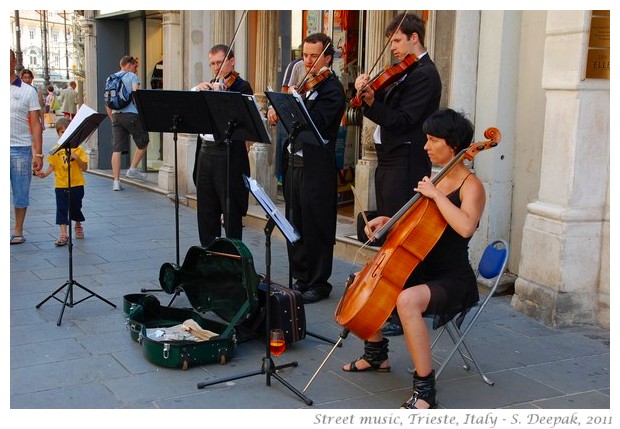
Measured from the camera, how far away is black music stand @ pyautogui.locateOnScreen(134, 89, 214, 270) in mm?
5523

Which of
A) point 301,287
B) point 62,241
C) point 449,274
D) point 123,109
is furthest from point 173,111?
point 123,109

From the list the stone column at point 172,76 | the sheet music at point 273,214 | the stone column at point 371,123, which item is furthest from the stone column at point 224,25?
the sheet music at point 273,214

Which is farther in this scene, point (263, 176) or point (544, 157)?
point (263, 176)

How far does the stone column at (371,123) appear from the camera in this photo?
7.36 m

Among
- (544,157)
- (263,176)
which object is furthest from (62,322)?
(263,176)

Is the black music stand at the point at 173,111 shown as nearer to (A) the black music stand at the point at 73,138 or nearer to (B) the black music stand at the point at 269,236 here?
(A) the black music stand at the point at 73,138

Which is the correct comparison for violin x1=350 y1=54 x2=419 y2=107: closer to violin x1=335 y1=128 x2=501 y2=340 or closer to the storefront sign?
the storefront sign

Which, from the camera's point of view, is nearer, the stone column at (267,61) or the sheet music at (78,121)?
the sheet music at (78,121)

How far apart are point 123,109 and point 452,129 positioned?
8715 mm

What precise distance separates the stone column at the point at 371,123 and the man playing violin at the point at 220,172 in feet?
4.95

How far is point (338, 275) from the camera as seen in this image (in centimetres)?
672

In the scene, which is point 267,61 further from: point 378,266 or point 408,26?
point 378,266

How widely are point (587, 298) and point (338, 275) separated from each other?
2166mm

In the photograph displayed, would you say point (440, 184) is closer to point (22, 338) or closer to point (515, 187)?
point (515, 187)
